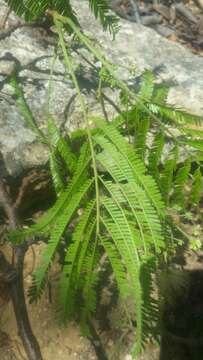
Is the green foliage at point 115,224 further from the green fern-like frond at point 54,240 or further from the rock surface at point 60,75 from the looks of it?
the rock surface at point 60,75

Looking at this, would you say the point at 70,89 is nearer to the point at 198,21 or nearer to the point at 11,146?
the point at 11,146

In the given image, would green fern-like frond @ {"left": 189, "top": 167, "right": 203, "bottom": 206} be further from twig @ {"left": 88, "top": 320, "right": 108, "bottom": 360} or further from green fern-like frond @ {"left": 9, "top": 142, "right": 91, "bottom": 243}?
twig @ {"left": 88, "top": 320, "right": 108, "bottom": 360}

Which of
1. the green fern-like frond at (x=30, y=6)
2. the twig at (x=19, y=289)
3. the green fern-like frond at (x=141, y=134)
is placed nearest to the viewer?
the green fern-like frond at (x=30, y=6)

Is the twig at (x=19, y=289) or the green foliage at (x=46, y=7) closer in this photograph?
the green foliage at (x=46, y=7)

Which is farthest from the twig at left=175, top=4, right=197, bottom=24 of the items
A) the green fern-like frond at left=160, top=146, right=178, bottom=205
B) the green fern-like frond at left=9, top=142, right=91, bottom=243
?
the green fern-like frond at left=9, top=142, right=91, bottom=243

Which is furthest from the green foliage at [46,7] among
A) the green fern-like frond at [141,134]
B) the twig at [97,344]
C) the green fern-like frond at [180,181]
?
the twig at [97,344]

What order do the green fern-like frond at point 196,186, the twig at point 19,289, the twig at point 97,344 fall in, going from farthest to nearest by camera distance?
the twig at point 97,344, the twig at point 19,289, the green fern-like frond at point 196,186

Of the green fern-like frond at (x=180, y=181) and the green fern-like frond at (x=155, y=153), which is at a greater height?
the green fern-like frond at (x=155, y=153)


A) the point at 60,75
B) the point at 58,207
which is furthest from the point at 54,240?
the point at 60,75
